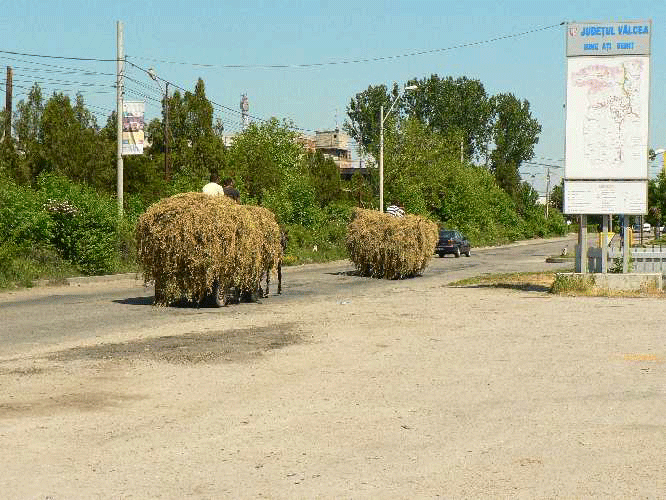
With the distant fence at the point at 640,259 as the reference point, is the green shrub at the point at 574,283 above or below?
below

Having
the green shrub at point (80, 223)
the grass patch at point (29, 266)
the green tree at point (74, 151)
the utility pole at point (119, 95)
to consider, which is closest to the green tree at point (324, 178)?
the green tree at point (74, 151)

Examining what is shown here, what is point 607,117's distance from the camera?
21422 mm

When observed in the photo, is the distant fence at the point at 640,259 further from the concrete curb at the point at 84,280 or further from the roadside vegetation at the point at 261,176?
the concrete curb at the point at 84,280

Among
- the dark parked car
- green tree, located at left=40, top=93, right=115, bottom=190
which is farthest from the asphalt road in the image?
the dark parked car

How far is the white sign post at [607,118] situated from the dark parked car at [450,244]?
29.8m

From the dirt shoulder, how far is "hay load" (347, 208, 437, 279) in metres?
13.4

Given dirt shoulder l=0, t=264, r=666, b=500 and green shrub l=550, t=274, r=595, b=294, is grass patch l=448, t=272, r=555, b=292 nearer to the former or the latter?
Answer: green shrub l=550, t=274, r=595, b=294

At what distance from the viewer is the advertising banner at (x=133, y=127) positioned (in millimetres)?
33844

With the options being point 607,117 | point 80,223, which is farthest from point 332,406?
point 80,223

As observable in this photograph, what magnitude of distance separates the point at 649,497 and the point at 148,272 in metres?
12.8

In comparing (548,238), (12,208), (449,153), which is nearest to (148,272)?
(12,208)

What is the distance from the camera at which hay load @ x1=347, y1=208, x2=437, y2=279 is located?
27828mm

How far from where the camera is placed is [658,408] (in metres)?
8.33

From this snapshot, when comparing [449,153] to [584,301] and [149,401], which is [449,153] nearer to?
[584,301]
